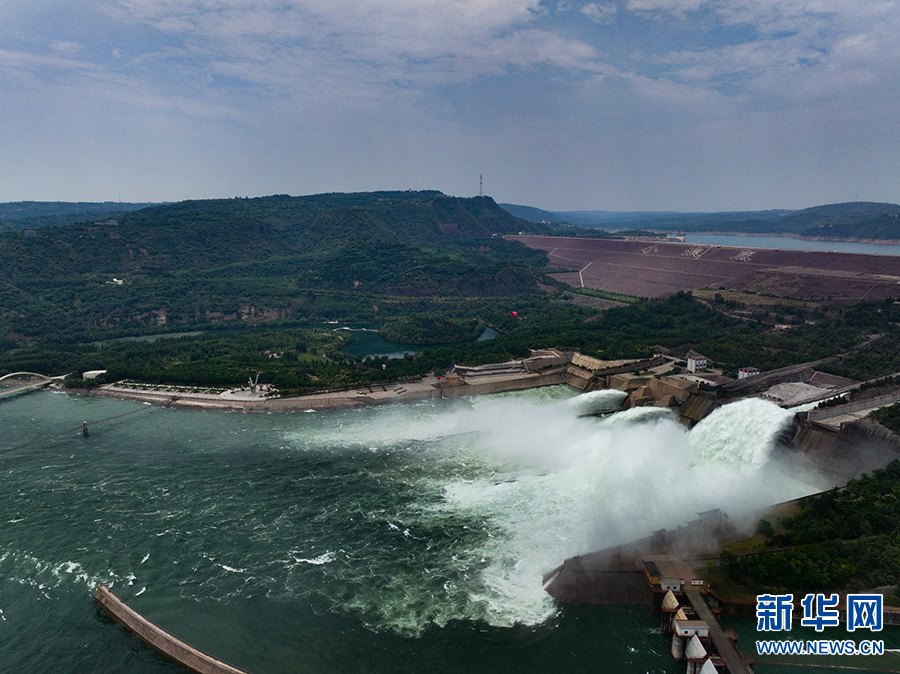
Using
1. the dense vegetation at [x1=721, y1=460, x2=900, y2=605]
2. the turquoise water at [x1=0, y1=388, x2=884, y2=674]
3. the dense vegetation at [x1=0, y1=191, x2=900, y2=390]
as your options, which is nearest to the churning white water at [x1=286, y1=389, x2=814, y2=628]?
the turquoise water at [x1=0, y1=388, x2=884, y2=674]

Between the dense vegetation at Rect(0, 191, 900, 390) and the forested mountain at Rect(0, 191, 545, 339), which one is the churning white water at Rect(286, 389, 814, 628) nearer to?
the dense vegetation at Rect(0, 191, 900, 390)

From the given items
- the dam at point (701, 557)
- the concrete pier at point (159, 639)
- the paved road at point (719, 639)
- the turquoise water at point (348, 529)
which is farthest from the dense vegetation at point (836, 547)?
the concrete pier at point (159, 639)

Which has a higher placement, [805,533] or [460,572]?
[805,533]

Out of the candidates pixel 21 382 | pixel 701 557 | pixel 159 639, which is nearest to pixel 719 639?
pixel 701 557

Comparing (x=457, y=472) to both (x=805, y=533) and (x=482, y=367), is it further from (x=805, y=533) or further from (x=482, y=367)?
(x=482, y=367)

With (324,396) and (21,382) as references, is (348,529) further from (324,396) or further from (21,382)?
(21,382)

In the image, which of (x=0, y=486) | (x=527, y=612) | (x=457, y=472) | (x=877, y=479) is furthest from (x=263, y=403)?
(x=877, y=479)

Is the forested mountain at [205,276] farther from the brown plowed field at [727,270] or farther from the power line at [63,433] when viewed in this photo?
the power line at [63,433]
